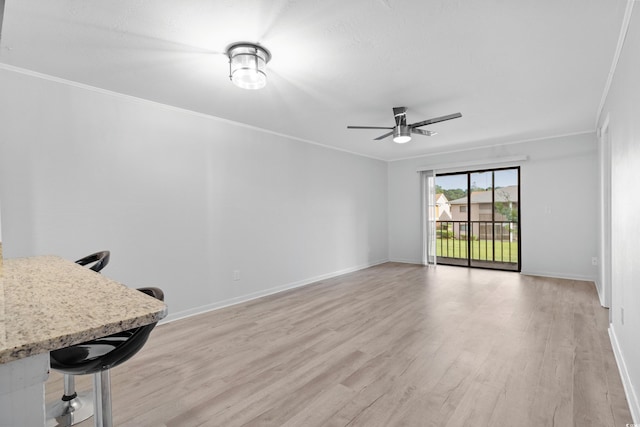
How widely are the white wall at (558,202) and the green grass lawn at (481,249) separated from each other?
0.80 metres

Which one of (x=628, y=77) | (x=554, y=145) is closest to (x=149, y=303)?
(x=628, y=77)

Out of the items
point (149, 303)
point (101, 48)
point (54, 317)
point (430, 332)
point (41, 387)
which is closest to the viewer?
point (41, 387)

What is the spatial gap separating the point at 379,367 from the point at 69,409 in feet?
6.55

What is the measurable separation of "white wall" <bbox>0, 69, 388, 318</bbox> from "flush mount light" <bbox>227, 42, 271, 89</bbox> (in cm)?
153

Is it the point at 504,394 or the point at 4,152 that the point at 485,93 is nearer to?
the point at 504,394

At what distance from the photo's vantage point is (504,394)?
1.93 meters

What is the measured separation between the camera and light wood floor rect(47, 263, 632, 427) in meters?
1.77

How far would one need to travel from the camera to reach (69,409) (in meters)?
1.80

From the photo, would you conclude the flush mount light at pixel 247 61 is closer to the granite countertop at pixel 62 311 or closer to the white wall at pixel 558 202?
the granite countertop at pixel 62 311

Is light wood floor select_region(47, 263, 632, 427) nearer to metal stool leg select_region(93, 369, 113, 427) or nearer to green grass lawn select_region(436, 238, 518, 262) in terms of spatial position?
metal stool leg select_region(93, 369, 113, 427)

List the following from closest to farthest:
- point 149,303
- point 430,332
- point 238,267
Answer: point 149,303, point 430,332, point 238,267

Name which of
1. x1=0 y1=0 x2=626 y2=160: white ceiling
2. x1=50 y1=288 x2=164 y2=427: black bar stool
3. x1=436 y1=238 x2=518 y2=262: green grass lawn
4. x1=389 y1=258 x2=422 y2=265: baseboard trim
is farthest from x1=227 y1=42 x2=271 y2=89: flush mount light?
x1=436 y1=238 x2=518 y2=262: green grass lawn

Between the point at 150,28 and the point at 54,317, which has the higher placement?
the point at 150,28

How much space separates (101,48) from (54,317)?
2.17 m
